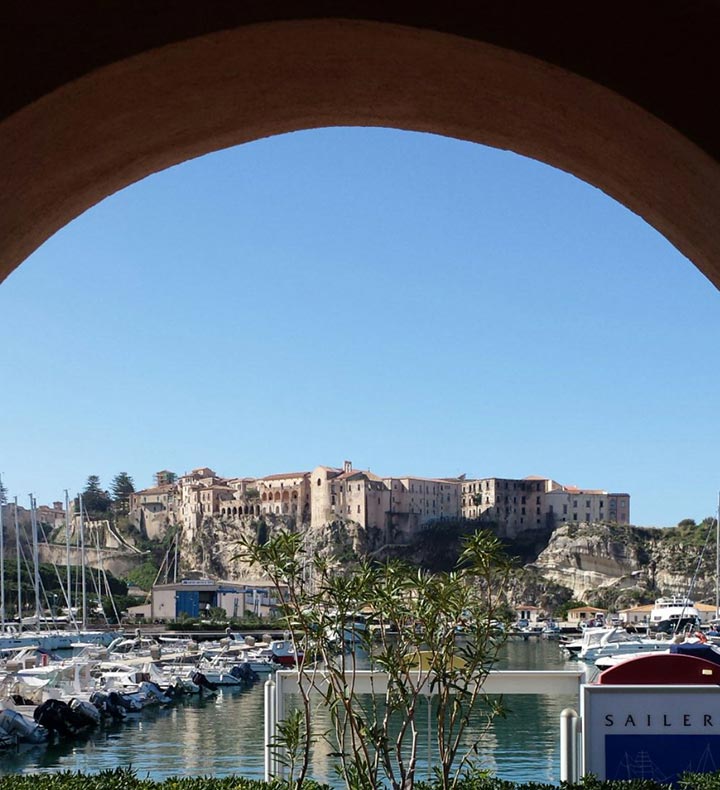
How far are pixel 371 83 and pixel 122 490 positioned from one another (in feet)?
335

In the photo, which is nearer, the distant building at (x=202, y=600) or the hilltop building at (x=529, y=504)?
the distant building at (x=202, y=600)

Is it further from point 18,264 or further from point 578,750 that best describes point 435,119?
point 578,750

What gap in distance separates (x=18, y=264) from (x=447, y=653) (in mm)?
3061

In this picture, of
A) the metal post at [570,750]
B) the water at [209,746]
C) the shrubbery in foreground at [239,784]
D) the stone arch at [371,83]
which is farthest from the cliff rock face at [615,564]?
the stone arch at [371,83]

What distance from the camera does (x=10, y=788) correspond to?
472 centimetres

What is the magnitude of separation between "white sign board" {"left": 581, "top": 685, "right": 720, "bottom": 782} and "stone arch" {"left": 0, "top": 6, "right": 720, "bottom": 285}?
3732 mm

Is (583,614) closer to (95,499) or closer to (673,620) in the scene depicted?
(673,620)

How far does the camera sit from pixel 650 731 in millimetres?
4969

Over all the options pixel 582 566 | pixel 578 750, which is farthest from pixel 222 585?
pixel 578 750

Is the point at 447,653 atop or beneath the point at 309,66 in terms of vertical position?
beneath

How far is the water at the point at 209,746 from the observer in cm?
1822

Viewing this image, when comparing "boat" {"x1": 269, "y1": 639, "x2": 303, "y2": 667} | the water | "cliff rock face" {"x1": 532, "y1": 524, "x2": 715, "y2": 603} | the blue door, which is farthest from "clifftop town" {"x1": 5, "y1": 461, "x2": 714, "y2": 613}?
the water

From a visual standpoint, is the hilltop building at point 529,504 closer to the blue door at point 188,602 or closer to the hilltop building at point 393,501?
the hilltop building at point 393,501

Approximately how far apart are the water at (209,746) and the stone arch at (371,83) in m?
14.9
